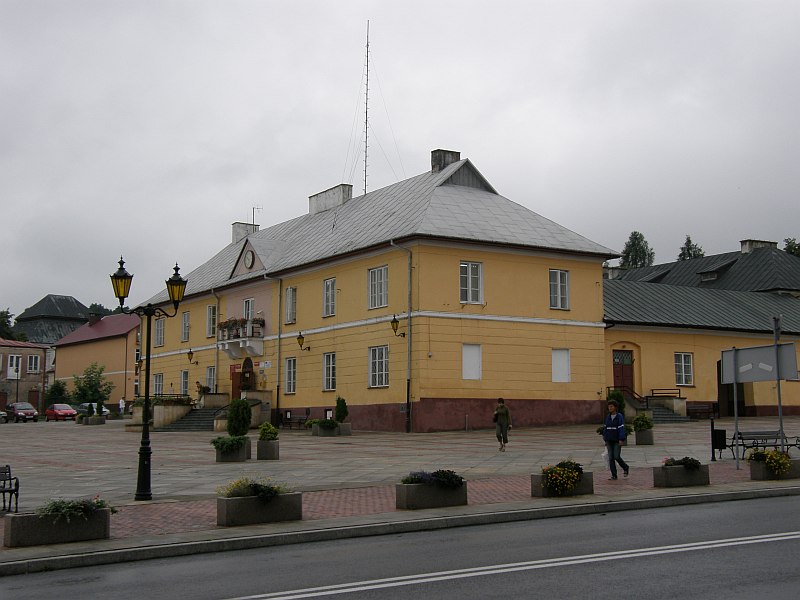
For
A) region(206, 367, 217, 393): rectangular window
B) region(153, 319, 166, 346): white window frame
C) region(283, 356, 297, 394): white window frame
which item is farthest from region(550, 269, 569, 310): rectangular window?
region(153, 319, 166, 346): white window frame

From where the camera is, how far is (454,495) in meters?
15.4

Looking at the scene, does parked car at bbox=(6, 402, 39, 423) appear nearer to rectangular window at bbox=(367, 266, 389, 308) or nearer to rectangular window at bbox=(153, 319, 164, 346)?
rectangular window at bbox=(153, 319, 164, 346)

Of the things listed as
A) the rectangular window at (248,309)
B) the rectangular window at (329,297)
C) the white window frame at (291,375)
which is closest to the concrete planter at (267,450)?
the rectangular window at (329,297)

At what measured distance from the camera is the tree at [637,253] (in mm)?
101375

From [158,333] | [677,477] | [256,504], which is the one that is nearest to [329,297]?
[158,333]

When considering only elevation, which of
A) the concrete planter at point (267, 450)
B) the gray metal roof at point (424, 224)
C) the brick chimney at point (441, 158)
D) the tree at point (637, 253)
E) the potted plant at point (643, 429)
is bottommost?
the concrete planter at point (267, 450)

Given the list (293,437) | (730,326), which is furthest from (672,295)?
(293,437)

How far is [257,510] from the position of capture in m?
13.9

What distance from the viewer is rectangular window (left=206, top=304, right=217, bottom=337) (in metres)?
52.3

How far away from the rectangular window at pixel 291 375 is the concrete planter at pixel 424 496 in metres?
29.4

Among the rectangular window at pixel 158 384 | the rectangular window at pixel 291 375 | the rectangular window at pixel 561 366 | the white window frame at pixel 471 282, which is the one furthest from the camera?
the rectangular window at pixel 158 384

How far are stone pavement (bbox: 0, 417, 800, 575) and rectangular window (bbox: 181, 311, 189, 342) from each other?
Answer: 2051 cm

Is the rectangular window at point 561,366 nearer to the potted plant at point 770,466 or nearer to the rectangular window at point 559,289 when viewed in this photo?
the rectangular window at point 559,289

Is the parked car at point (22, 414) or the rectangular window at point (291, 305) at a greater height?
the rectangular window at point (291, 305)
